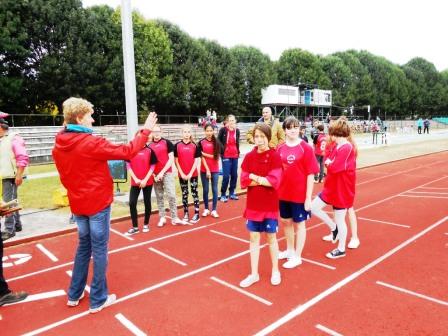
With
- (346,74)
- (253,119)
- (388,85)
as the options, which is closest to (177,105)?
(253,119)

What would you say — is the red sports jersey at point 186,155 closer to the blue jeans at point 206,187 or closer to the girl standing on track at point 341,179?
the blue jeans at point 206,187

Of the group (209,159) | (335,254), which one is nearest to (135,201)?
(209,159)

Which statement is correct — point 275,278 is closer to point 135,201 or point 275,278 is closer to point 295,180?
point 295,180

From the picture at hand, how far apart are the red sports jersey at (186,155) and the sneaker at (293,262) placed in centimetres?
300

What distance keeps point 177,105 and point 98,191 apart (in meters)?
36.4

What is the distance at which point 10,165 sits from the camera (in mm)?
6445

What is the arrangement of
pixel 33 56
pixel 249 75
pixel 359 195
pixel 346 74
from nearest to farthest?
pixel 359 195, pixel 33 56, pixel 249 75, pixel 346 74

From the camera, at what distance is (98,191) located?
3.76 metres

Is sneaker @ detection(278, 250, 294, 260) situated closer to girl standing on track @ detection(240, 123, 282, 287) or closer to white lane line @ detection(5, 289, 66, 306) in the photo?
girl standing on track @ detection(240, 123, 282, 287)

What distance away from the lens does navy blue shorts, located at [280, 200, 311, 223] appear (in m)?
4.80

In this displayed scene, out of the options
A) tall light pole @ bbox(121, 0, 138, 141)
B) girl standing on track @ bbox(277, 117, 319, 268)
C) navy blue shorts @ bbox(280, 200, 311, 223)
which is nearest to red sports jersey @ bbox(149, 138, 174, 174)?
tall light pole @ bbox(121, 0, 138, 141)

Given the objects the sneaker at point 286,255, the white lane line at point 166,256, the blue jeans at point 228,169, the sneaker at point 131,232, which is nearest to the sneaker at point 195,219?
the sneaker at point 131,232

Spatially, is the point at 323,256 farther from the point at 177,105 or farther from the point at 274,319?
the point at 177,105

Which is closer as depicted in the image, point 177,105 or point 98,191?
point 98,191
